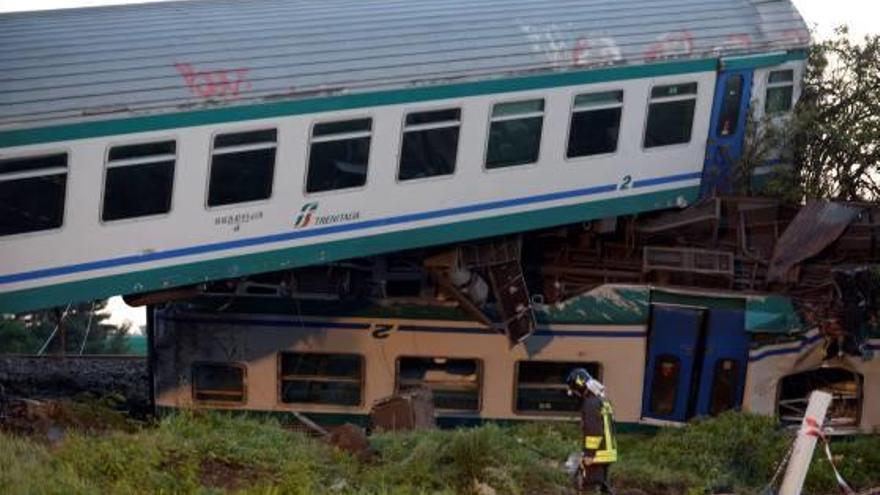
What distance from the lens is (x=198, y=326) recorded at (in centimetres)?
1862

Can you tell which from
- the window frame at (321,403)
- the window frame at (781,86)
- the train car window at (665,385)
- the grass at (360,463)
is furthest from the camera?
the window frame at (781,86)

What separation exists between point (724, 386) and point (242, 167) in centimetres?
627

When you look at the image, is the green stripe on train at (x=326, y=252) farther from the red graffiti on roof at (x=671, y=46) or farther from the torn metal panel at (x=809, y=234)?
the red graffiti on roof at (x=671, y=46)

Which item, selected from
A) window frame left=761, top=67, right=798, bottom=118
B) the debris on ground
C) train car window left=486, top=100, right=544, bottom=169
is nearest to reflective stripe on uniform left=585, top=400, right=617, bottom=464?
the debris on ground

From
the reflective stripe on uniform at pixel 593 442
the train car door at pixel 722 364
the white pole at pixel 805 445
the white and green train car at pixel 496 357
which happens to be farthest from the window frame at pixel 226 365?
the white pole at pixel 805 445

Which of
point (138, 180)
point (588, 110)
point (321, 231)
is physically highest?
point (588, 110)

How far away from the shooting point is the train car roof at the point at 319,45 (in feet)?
52.5

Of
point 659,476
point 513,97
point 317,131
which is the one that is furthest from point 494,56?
point 659,476

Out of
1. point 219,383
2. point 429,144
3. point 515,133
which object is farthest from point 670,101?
point 219,383

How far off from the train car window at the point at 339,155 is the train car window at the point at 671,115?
3620 millimetres

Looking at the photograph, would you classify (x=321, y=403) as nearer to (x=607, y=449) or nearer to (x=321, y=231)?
(x=321, y=231)

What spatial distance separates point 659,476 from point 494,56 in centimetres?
579

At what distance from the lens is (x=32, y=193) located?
50.9 feet

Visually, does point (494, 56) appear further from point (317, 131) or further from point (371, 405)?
point (371, 405)
